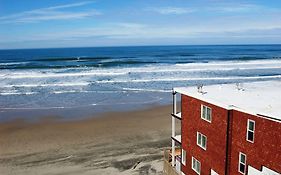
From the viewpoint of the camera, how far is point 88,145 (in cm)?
2536

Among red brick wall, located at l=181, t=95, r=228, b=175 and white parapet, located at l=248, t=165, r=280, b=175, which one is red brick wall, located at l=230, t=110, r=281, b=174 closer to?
white parapet, located at l=248, t=165, r=280, b=175

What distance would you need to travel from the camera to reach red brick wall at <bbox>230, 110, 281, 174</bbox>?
40.1 feet

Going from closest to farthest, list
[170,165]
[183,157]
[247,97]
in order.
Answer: [247,97]
[183,157]
[170,165]

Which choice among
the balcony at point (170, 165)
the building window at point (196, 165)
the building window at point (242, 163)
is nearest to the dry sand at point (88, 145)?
the balcony at point (170, 165)

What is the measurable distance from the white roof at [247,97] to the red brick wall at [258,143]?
0.32 metres

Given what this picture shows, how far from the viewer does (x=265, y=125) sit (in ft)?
41.2

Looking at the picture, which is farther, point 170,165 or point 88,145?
point 88,145

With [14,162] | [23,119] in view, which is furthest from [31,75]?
[14,162]

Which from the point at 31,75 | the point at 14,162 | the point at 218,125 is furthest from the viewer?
the point at 31,75

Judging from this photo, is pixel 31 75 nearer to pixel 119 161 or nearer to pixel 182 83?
pixel 182 83

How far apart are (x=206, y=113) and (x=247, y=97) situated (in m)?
2.00

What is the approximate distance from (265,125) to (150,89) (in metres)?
35.7

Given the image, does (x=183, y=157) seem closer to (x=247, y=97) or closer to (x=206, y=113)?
(x=206, y=113)

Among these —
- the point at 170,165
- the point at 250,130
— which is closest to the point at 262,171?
the point at 250,130
